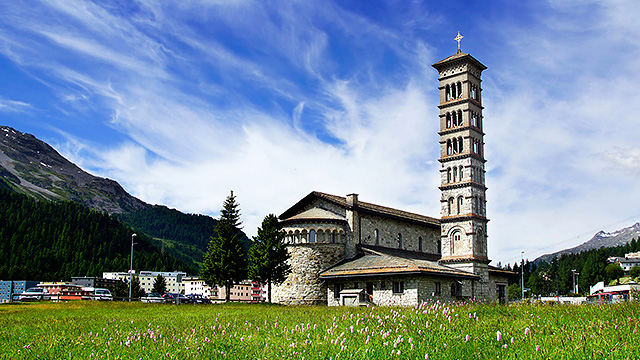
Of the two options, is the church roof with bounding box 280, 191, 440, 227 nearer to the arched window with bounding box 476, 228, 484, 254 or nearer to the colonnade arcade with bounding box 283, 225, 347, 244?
the colonnade arcade with bounding box 283, 225, 347, 244

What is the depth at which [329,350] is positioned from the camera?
41.2ft

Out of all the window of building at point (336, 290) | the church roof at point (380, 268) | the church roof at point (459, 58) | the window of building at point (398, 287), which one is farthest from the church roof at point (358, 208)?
the church roof at point (459, 58)

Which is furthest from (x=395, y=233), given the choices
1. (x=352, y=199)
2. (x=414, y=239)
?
(x=352, y=199)

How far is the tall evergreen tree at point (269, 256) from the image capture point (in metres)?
52.5

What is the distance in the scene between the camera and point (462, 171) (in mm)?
59562

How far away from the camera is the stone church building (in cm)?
4994

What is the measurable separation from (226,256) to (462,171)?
88.1 ft

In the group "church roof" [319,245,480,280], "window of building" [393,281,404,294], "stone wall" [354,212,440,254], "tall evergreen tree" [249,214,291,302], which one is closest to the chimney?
"stone wall" [354,212,440,254]

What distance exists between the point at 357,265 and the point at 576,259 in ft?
450

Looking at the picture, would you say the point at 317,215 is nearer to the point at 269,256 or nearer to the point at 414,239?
the point at 269,256

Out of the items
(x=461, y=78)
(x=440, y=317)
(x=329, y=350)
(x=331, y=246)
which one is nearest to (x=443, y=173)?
(x=461, y=78)

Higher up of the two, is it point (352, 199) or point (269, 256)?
point (352, 199)

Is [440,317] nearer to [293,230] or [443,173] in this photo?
[293,230]

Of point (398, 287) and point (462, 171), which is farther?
point (462, 171)
